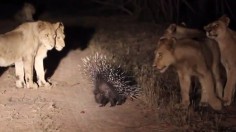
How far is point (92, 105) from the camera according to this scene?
879 cm

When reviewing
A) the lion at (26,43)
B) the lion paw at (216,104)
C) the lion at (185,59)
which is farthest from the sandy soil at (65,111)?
the lion paw at (216,104)

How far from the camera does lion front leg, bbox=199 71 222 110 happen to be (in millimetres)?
8234

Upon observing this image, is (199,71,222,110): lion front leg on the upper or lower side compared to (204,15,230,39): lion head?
lower

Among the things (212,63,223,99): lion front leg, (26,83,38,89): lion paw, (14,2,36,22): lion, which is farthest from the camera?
(14,2,36,22): lion

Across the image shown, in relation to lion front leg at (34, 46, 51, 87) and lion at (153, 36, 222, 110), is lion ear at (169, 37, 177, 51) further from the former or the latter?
lion front leg at (34, 46, 51, 87)

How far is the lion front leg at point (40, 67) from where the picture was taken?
9648 millimetres

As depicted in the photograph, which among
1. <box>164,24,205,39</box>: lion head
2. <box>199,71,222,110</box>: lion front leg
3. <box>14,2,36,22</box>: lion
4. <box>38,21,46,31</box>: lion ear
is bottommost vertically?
<box>199,71,222,110</box>: lion front leg

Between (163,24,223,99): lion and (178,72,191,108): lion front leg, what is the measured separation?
0.48 meters

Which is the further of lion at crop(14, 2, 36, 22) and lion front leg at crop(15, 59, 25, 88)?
lion at crop(14, 2, 36, 22)

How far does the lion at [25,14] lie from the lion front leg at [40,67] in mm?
8066

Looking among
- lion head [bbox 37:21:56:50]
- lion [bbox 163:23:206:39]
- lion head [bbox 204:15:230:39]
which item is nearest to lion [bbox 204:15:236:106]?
lion head [bbox 204:15:230:39]

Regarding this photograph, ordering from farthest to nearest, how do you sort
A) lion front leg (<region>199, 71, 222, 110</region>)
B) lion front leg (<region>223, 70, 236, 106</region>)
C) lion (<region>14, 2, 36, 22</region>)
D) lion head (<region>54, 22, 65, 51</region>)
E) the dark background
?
lion (<region>14, 2, 36, 22</region>), the dark background, lion head (<region>54, 22, 65, 51</region>), lion front leg (<region>223, 70, 236, 106</region>), lion front leg (<region>199, 71, 222, 110</region>)

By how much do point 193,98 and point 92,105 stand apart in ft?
5.79

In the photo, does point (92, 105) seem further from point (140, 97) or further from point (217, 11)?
point (217, 11)
